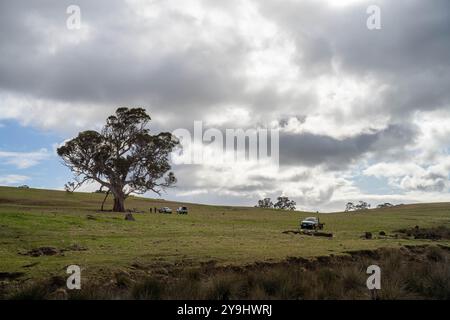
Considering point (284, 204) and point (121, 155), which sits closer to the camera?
point (121, 155)

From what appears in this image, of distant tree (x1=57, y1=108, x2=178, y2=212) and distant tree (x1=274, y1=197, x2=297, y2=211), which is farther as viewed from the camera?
distant tree (x1=274, y1=197, x2=297, y2=211)

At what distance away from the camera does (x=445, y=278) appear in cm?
1462

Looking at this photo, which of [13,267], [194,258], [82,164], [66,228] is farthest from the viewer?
[82,164]

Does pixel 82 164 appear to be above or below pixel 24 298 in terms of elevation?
above

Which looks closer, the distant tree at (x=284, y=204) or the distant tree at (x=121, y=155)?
the distant tree at (x=121, y=155)
